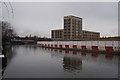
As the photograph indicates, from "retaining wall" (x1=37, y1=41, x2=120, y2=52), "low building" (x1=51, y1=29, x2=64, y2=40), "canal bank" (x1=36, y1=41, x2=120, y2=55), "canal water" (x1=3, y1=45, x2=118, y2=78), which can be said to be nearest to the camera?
"canal water" (x1=3, y1=45, x2=118, y2=78)

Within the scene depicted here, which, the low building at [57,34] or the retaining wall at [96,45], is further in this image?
the low building at [57,34]

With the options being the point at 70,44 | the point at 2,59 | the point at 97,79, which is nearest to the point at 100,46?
the point at 70,44

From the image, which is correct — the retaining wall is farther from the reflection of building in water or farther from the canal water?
the reflection of building in water

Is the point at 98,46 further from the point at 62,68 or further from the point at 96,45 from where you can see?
the point at 62,68

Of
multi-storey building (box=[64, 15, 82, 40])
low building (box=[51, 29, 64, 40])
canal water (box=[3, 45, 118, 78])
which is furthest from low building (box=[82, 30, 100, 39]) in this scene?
canal water (box=[3, 45, 118, 78])

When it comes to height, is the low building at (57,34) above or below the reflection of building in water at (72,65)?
above

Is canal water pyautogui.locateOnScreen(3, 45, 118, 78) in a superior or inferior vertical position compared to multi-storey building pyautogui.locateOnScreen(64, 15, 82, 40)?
inferior

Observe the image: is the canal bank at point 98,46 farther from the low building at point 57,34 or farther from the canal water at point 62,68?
the low building at point 57,34

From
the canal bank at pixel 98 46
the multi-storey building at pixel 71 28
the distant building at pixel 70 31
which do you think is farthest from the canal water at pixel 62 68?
the multi-storey building at pixel 71 28

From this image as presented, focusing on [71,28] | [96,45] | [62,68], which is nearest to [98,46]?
[96,45]

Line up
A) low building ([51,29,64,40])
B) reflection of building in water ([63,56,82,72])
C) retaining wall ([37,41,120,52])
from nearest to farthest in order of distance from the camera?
reflection of building in water ([63,56,82,72]) < retaining wall ([37,41,120,52]) < low building ([51,29,64,40])

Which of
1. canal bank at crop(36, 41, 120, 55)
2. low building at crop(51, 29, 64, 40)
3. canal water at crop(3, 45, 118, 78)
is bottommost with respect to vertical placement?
canal water at crop(3, 45, 118, 78)

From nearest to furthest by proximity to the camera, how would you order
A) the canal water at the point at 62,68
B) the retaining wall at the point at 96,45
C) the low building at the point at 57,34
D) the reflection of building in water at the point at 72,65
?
the canal water at the point at 62,68, the reflection of building in water at the point at 72,65, the retaining wall at the point at 96,45, the low building at the point at 57,34

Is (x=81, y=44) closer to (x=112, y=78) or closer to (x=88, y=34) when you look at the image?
(x=112, y=78)
